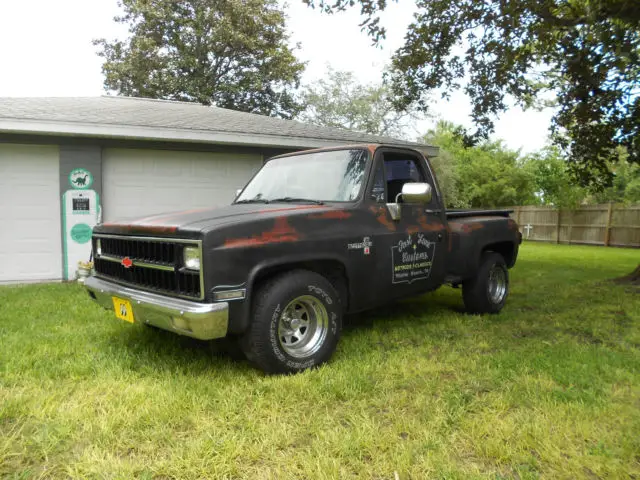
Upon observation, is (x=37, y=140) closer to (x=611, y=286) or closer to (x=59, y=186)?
(x=59, y=186)

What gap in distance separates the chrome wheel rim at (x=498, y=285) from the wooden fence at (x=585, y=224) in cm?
1287

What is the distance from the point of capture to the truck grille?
3184mm

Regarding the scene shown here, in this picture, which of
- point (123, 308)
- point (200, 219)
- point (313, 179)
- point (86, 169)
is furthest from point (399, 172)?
point (86, 169)

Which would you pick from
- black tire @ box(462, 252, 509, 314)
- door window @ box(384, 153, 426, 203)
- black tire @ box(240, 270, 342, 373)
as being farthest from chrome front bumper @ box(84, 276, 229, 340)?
black tire @ box(462, 252, 509, 314)

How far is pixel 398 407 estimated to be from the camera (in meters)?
2.99

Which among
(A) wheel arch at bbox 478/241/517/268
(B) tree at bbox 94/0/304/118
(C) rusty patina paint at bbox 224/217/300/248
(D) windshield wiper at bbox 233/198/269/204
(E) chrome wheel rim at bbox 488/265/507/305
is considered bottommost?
(E) chrome wheel rim at bbox 488/265/507/305

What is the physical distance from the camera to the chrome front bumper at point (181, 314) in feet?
9.86

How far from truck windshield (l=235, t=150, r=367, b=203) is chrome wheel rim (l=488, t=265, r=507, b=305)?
2.55 metres

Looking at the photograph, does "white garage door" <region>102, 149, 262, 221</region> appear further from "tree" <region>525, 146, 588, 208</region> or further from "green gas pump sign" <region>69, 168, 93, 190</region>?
"tree" <region>525, 146, 588, 208</region>

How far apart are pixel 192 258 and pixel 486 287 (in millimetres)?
3702

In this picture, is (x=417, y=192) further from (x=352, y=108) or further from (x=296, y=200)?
(x=352, y=108)

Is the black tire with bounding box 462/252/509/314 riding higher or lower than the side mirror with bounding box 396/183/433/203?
lower

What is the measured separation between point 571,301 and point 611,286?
75.4 inches

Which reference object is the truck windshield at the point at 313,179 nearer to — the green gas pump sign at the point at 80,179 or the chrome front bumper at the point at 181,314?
the chrome front bumper at the point at 181,314
